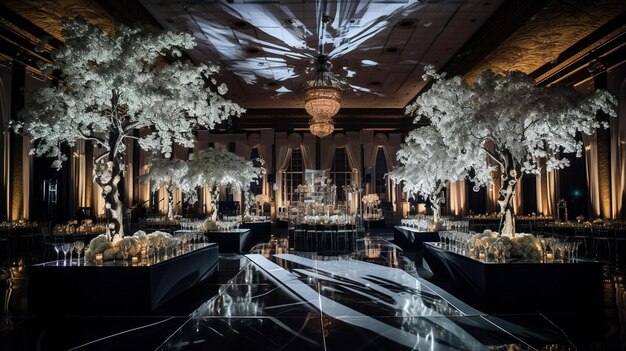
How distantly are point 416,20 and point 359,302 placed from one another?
680 centimetres

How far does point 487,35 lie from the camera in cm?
1002

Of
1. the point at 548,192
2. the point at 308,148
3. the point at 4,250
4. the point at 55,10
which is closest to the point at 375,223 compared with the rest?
the point at 308,148

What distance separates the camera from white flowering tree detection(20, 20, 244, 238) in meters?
4.96

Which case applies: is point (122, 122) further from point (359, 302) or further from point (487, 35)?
point (487, 35)

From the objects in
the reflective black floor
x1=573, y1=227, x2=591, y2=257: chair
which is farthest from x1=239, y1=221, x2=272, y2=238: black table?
x1=573, y1=227, x2=591, y2=257: chair

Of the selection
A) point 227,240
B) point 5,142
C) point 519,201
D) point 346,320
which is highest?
point 5,142

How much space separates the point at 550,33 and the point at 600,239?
15.5ft

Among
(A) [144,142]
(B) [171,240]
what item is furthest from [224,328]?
(A) [144,142]

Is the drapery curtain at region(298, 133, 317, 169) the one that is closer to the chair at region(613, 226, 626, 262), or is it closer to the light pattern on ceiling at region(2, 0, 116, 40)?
the light pattern on ceiling at region(2, 0, 116, 40)

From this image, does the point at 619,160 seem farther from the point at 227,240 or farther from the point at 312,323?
the point at 312,323

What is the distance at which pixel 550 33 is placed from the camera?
9922 mm

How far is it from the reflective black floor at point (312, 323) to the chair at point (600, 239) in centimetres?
301

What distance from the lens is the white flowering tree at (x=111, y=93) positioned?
4961 millimetres

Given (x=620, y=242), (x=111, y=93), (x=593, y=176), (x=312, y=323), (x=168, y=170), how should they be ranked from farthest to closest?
(x=168, y=170) → (x=593, y=176) → (x=620, y=242) → (x=111, y=93) → (x=312, y=323)
